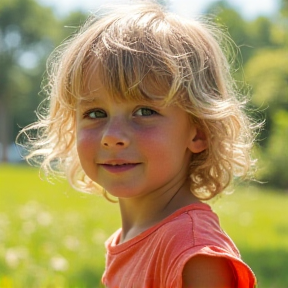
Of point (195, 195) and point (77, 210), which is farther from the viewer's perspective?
point (77, 210)

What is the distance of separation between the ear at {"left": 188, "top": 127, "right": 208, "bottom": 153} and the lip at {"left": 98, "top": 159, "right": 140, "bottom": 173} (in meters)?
0.25

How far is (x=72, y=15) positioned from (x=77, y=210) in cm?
4540

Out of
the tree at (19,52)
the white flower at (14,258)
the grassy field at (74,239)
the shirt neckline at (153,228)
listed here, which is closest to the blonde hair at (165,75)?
the shirt neckline at (153,228)

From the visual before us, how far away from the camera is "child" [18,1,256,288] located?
6.24ft

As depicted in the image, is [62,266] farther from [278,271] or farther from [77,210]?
[77,210]

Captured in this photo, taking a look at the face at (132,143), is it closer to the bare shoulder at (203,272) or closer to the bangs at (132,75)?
→ the bangs at (132,75)

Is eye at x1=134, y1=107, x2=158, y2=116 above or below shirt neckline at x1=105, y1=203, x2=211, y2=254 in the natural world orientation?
above

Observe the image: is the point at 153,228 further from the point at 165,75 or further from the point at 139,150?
the point at 165,75

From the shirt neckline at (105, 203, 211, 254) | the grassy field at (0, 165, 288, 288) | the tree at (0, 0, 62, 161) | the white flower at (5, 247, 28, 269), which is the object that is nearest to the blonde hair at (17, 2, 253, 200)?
the shirt neckline at (105, 203, 211, 254)

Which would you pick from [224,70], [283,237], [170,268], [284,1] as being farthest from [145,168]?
[284,1]

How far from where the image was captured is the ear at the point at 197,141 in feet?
7.28

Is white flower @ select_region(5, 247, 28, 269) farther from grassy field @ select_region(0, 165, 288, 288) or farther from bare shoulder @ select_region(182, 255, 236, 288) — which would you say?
bare shoulder @ select_region(182, 255, 236, 288)

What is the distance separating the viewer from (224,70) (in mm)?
2408

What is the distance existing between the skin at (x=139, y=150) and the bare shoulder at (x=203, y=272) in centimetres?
34
